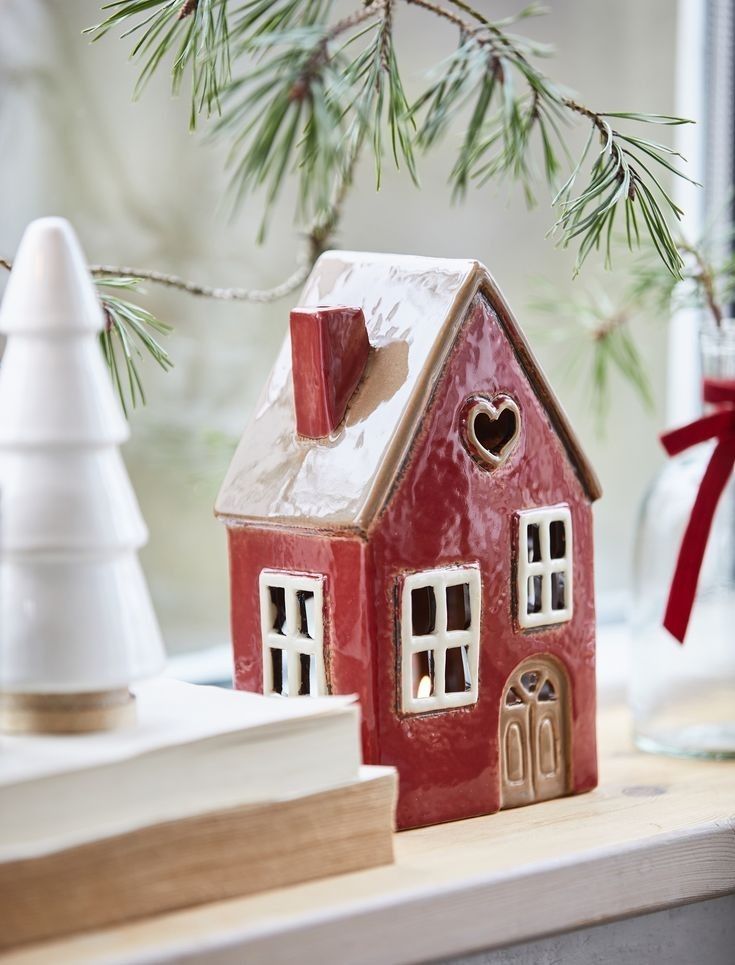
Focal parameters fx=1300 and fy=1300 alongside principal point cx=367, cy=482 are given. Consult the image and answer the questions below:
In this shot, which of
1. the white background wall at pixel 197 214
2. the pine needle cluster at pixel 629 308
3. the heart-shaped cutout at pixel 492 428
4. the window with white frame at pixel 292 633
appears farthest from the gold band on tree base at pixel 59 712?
the pine needle cluster at pixel 629 308

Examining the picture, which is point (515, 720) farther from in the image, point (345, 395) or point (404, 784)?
point (345, 395)

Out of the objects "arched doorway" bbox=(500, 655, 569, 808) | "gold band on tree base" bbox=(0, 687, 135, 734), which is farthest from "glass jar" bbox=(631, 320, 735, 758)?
"gold band on tree base" bbox=(0, 687, 135, 734)

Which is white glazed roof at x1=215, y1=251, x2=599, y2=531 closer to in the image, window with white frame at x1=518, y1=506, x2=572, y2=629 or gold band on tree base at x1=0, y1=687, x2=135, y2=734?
window with white frame at x1=518, y1=506, x2=572, y2=629

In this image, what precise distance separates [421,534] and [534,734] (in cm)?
15

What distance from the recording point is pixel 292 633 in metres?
0.69

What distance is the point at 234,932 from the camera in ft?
1.84

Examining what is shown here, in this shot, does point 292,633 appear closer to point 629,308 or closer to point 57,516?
point 57,516

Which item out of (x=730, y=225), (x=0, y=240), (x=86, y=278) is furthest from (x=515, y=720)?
(x=730, y=225)

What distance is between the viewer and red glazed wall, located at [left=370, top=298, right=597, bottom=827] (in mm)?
664

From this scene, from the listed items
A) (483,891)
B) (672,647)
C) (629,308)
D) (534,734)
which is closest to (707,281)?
(629,308)

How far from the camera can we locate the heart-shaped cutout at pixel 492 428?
0.69 m

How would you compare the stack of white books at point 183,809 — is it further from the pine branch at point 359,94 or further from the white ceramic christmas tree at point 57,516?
the pine branch at point 359,94

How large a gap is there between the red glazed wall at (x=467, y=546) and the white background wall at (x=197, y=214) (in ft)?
0.70

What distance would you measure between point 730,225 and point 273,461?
0.62m
